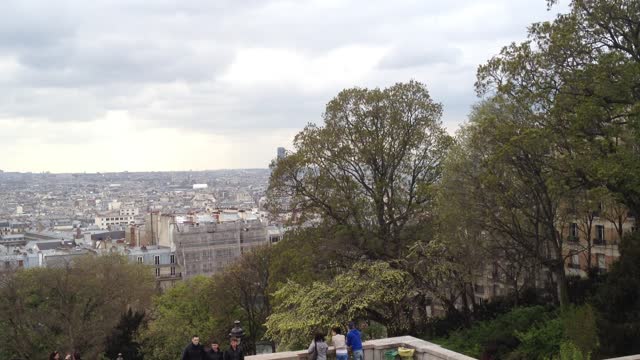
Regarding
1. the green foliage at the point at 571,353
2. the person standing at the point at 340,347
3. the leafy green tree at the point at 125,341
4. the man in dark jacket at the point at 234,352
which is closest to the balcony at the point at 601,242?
the leafy green tree at the point at 125,341

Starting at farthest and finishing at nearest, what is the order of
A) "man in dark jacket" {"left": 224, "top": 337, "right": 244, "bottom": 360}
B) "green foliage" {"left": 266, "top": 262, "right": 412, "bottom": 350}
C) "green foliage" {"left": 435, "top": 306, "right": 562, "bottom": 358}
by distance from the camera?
"green foliage" {"left": 266, "top": 262, "right": 412, "bottom": 350}
"green foliage" {"left": 435, "top": 306, "right": 562, "bottom": 358}
"man in dark jacket" {"left": 224, "top": 337, "right": 244, "bottom": 360}

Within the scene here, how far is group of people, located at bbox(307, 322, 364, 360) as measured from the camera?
50.1 feet

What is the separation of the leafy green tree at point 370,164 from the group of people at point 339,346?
14.8 metres

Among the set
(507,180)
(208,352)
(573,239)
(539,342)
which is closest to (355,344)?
(208,352)

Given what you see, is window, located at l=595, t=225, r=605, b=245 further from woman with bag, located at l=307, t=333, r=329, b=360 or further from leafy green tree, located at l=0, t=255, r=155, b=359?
woman with bag, located at l=307, t=333, r=329, b=360

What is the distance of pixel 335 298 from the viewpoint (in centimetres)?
2802

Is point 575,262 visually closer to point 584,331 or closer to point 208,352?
point 584,331

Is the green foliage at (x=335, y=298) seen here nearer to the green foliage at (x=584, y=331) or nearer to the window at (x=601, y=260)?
the green foliage at (x=584, y=331)

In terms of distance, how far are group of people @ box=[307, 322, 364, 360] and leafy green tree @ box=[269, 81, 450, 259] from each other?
48.7ft

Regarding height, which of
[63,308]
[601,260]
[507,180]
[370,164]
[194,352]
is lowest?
[63,308]

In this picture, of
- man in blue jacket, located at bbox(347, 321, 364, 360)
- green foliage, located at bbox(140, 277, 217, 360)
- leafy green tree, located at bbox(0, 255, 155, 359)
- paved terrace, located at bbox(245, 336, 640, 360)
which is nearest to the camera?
paved terrace, located at bbox(245, 336, 640, 360)

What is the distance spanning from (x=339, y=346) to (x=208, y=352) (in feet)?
9.65

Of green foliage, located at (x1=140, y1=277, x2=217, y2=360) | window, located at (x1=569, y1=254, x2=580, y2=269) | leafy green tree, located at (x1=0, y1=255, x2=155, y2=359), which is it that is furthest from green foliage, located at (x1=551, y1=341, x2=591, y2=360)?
green foliage, located at (x1=140, y1=277, x2=217, y2=360)

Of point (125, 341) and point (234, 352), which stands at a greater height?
point (234, 352)
